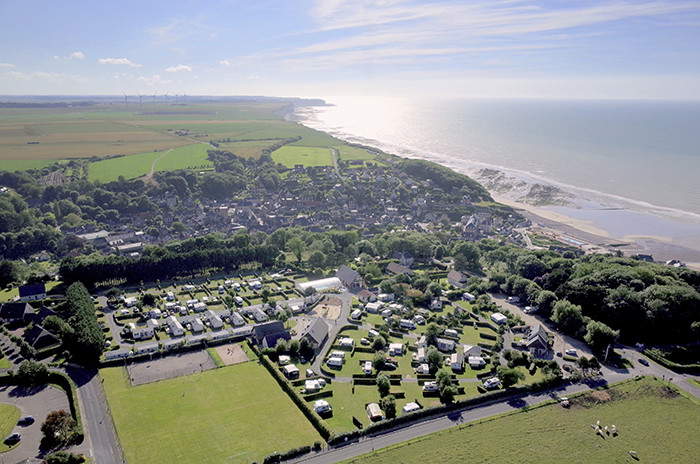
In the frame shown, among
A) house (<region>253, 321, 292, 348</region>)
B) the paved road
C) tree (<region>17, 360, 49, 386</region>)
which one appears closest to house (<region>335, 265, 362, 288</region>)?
house (<region>253, 321, 292, 348</region>)

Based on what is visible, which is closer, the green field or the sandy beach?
the sandy beach

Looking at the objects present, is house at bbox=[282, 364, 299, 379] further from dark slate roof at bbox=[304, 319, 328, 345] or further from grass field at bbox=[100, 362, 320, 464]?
dark slate roof at bbox=[304, 319, 328, 345]

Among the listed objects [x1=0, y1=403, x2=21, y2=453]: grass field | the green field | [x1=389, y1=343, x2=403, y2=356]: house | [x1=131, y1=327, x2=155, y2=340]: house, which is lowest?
[x1=389, y1=343, x2=403, y2=356]: house

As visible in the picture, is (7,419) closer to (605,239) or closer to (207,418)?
(207,418)

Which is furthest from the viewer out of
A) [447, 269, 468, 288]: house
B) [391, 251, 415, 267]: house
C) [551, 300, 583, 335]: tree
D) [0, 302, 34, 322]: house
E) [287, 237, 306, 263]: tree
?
[287, 237, 306, 263]: tree

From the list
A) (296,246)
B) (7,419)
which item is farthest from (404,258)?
(7,419)

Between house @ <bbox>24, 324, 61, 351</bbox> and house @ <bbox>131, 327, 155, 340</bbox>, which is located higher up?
house @ <bbox>24, 324, 61, 351</bbox>

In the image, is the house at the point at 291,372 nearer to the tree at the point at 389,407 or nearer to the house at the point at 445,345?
the tree at the point at 389,407
